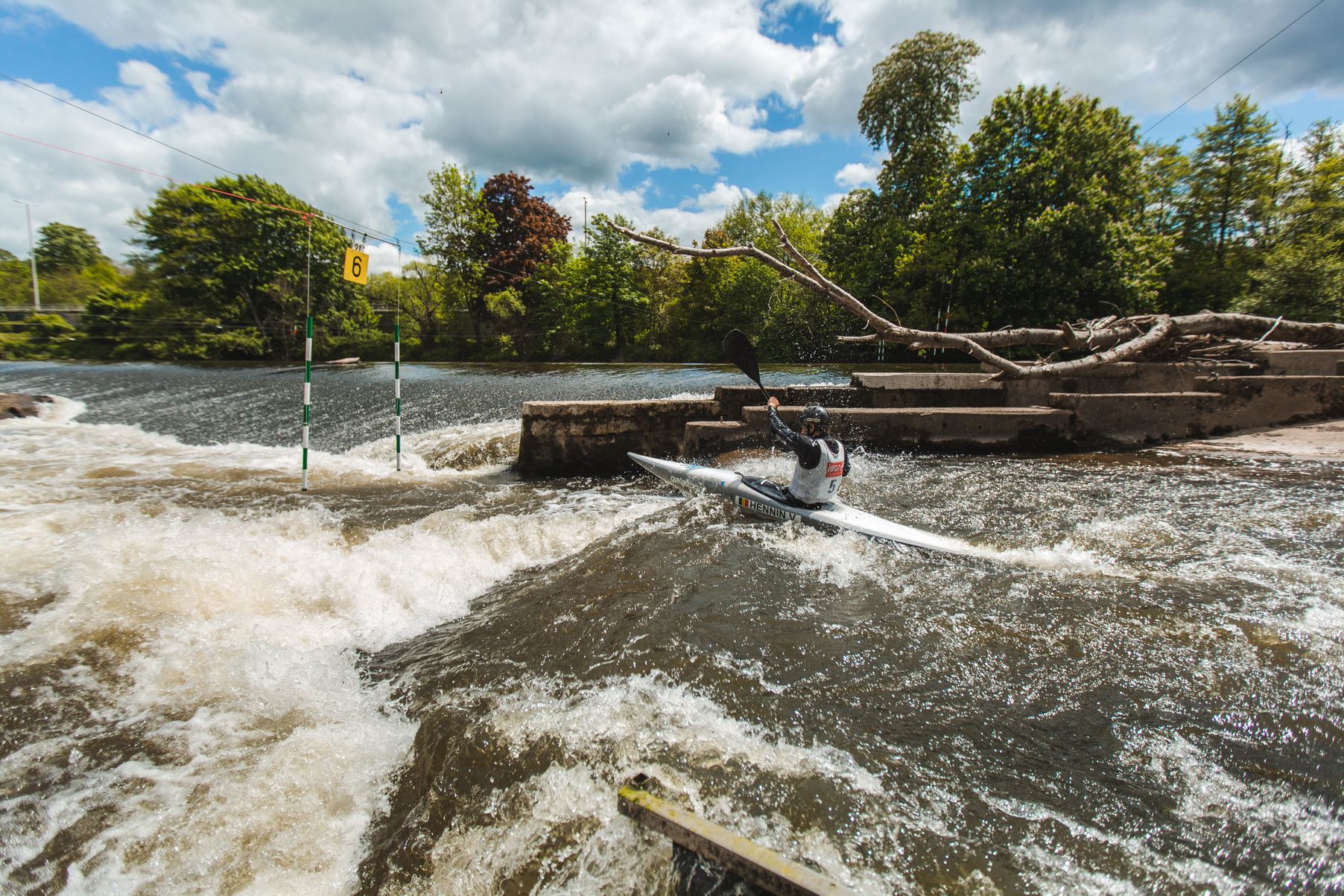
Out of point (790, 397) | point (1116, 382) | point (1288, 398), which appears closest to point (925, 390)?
point (790, 397)

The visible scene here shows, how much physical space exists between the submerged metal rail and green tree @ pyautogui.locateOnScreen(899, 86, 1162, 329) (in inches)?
848

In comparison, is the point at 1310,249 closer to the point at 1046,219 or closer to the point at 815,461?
the point at 1046,219

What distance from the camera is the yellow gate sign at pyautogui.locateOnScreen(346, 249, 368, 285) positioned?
23.4 feet

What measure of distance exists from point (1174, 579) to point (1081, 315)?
19068mm

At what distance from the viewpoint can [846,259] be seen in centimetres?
2488

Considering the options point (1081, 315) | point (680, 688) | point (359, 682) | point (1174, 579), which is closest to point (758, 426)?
Result: point (1174, 579)

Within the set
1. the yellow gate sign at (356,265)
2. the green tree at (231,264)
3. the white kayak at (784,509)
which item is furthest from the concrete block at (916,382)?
the green tree at (231,264)

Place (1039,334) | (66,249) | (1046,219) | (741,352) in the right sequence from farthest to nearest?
(66,249), (1046,219), (1039,334), (741,352)

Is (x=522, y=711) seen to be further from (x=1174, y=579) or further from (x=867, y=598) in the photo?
(x=1174, y=579)

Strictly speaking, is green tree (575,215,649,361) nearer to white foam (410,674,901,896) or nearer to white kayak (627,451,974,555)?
white kayak (627,451,974,555)

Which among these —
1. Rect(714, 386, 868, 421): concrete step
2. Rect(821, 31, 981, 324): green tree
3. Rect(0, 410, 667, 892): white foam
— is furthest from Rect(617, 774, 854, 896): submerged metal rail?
Rect(821, 31, 981, 324): green tree

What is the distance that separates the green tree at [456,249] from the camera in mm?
34562

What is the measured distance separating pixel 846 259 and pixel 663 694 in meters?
25.6

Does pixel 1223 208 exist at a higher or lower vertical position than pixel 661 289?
higher
